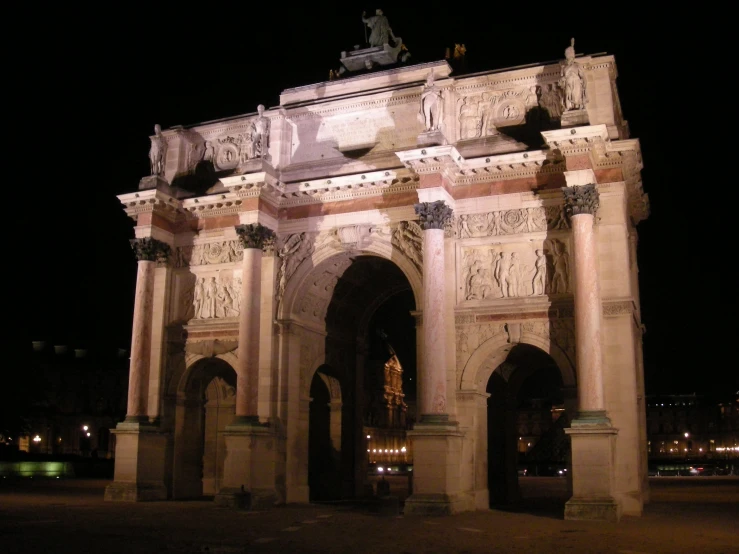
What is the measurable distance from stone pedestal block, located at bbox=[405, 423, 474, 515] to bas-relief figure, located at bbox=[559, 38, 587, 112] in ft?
30.3

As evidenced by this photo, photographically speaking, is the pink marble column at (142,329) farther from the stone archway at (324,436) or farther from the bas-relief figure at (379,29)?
the bas-relief figure at (379,29)

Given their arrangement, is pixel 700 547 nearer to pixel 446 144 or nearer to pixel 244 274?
pixel 446 144

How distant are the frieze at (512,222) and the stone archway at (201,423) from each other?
8.45 m

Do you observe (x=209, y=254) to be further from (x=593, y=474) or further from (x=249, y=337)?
(x=593, y=474)

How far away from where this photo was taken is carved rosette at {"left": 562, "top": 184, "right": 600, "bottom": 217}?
21844mm

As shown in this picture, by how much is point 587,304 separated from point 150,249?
545 inches

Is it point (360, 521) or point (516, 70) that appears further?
point (516, 70)

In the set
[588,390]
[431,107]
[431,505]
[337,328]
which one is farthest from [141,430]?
[588,390]

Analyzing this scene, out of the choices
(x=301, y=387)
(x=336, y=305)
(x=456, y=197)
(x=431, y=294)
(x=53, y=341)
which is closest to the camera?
(x=431, y=294)

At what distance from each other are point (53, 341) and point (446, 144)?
63.1 meters

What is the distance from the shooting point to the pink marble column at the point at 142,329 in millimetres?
26203

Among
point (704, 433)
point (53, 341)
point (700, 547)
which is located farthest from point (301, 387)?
point (704, 433)

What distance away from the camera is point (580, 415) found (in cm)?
2098

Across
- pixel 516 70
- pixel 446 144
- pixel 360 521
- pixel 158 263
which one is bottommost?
pixel 360 521
